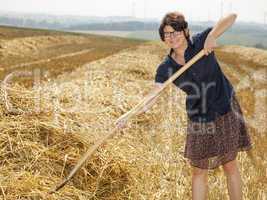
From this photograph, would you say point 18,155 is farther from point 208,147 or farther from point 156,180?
point 208,147

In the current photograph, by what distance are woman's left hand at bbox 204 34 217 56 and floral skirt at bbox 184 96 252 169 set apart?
0.56 metres

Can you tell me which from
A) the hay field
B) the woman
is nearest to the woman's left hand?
the woman

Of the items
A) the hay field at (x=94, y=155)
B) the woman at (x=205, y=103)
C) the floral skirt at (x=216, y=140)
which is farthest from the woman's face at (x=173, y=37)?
the hay field at (x=94, y=155)

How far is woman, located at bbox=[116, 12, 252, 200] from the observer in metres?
3.67

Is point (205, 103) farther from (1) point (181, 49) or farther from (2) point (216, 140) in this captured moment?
(1) point (181, 49)

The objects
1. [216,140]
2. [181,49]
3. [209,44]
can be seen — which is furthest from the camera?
[216,140]

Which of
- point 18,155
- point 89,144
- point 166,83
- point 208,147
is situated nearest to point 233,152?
point 208,147

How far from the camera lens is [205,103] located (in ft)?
12.4

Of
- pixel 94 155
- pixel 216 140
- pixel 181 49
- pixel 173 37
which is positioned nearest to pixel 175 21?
pixel 173 37

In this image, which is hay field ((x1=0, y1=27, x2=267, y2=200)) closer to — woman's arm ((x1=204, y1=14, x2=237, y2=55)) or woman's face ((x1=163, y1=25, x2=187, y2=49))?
woman's face ((x1=163, y1=25, x2=187, y2=49))

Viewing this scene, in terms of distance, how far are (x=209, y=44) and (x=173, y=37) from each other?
0.29 metres

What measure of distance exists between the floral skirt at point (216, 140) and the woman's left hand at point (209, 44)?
22.0 inches

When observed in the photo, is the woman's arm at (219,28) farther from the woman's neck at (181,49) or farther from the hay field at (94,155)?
the hay field at (94,155)

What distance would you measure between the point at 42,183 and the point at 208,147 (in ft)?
4.61
